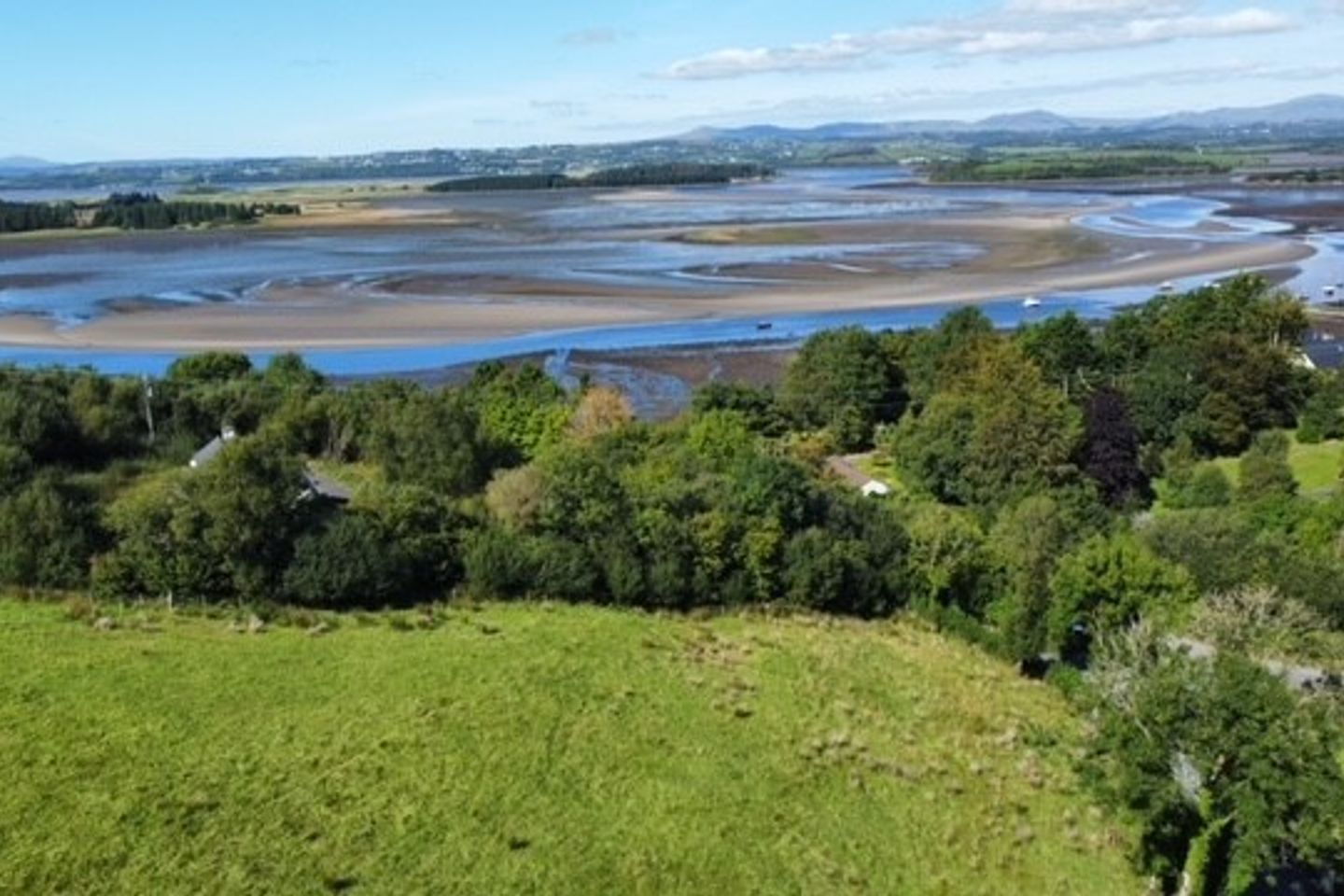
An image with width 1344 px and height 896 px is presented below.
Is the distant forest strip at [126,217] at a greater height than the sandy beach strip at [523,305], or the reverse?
the distant forest strip at [126,217]

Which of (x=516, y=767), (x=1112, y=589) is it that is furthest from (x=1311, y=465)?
(x=516, y=767)

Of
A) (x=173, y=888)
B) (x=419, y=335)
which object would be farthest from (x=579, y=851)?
(x=419, y=335)

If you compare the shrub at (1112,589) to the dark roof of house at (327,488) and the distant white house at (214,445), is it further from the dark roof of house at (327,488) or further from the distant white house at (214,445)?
the distant white house at (214,445)

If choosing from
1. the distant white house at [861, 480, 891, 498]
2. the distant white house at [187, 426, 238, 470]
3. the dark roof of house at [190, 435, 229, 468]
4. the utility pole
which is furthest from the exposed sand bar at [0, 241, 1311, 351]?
the distant white house at [861, 480, 891, 498]

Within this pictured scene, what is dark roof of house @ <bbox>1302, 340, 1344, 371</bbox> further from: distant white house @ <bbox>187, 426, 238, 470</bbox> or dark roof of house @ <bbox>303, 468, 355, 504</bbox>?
distant white house @ <bbox>187, 426, 238, 470</bbox>

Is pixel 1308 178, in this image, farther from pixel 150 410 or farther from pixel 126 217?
pixel 150 410

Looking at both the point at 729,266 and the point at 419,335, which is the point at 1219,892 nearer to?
the point at 419,335

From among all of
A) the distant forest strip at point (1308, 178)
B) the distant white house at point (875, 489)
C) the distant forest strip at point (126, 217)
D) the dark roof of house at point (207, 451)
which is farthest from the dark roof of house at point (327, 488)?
the distant forest strip at point (1308, 178)
